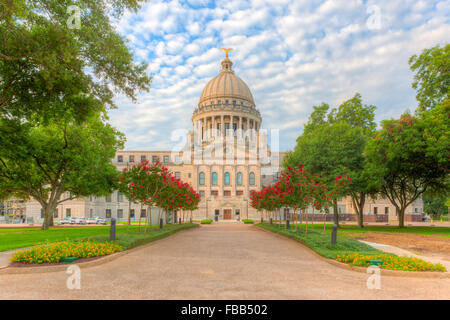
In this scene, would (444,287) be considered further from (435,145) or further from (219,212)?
(219,212)

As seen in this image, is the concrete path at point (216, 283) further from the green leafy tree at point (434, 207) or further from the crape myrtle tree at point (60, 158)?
the green leafy tree at point (434, 207)

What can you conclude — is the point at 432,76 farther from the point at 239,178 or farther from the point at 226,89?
the point at 226,89

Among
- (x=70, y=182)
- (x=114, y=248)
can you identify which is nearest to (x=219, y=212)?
(x=70, y=182)

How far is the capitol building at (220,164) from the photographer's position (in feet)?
219

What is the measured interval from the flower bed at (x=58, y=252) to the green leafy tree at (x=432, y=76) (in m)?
31.0

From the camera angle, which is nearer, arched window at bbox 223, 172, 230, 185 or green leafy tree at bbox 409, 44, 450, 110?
green leafy tree at bbox 409, 44, 450, 110

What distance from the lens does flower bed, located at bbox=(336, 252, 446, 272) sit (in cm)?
904

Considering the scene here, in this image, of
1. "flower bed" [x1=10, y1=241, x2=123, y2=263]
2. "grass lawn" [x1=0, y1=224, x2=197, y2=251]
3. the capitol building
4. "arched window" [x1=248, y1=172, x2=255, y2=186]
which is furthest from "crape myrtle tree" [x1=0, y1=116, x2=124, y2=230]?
"arched window" [x1=248, y1=172, x2=255, y2=186]

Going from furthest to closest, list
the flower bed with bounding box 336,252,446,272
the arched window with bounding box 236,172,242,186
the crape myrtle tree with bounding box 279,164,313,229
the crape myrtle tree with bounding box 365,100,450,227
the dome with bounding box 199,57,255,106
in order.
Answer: the dome with bounding box 199,57,255,106 < the arched window with bounding box 236,172,242,186 < the crape myrtle tree with bounding box 365,100,450,227 < the crape myrtle tree with bounding box 279,164,313,229 < the flower bed with bounding box 336,252,446,272

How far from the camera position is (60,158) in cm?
2725

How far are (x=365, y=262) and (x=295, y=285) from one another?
3.67 metres

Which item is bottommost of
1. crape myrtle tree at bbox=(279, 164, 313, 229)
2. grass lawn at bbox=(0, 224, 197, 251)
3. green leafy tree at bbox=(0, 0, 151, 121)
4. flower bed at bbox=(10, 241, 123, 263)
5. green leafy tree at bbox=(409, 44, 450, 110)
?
grass lawn at bbox=(0, 224, 197, 251)

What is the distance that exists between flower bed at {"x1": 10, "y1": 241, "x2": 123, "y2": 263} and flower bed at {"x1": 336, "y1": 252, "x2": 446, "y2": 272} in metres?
9.05

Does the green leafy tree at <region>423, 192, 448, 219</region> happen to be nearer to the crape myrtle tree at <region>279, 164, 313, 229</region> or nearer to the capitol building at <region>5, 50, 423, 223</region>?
the capitol building at <region>5, 50, 423, 223</region>
